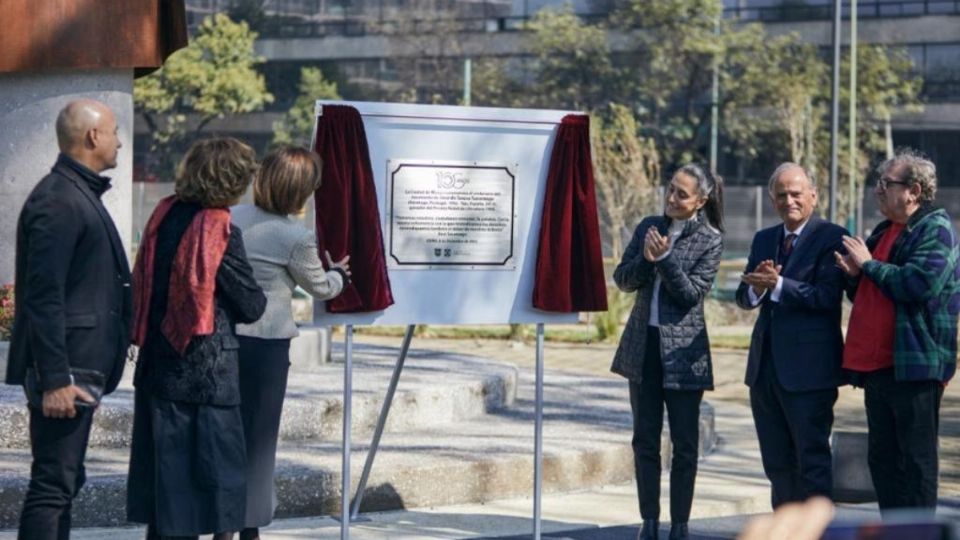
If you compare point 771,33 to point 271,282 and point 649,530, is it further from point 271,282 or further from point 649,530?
point 271,282

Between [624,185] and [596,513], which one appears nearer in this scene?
[596,513]

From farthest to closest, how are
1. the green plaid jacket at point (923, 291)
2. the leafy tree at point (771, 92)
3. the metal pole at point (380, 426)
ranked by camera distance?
1. the leafy tree at point (771, 92)
2. the metal pole at point (380, 426)
3. the green plaid jacket at point (923, 291)

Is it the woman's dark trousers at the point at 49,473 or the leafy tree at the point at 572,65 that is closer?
the woman's dark trousers at the point at 49,473

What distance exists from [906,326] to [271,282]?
2.68 m

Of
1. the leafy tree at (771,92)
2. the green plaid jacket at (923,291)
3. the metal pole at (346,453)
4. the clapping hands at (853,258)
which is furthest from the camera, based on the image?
the leafy tree at (771,92)

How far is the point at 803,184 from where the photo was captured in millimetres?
7266

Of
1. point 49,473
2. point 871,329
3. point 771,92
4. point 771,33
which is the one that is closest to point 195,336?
point 49,473

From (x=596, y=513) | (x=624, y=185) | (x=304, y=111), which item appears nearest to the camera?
(x=596, y=513)

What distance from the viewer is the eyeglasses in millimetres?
7016

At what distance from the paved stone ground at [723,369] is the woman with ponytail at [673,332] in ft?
8.59

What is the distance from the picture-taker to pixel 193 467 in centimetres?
601

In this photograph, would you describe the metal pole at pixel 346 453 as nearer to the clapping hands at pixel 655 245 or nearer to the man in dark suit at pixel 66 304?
the clapping hands at pixel 655 245

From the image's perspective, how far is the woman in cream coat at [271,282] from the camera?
656 cm

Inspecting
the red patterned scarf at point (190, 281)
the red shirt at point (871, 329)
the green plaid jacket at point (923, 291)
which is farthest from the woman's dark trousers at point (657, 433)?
the red patterned scarf at point (190, 281)
